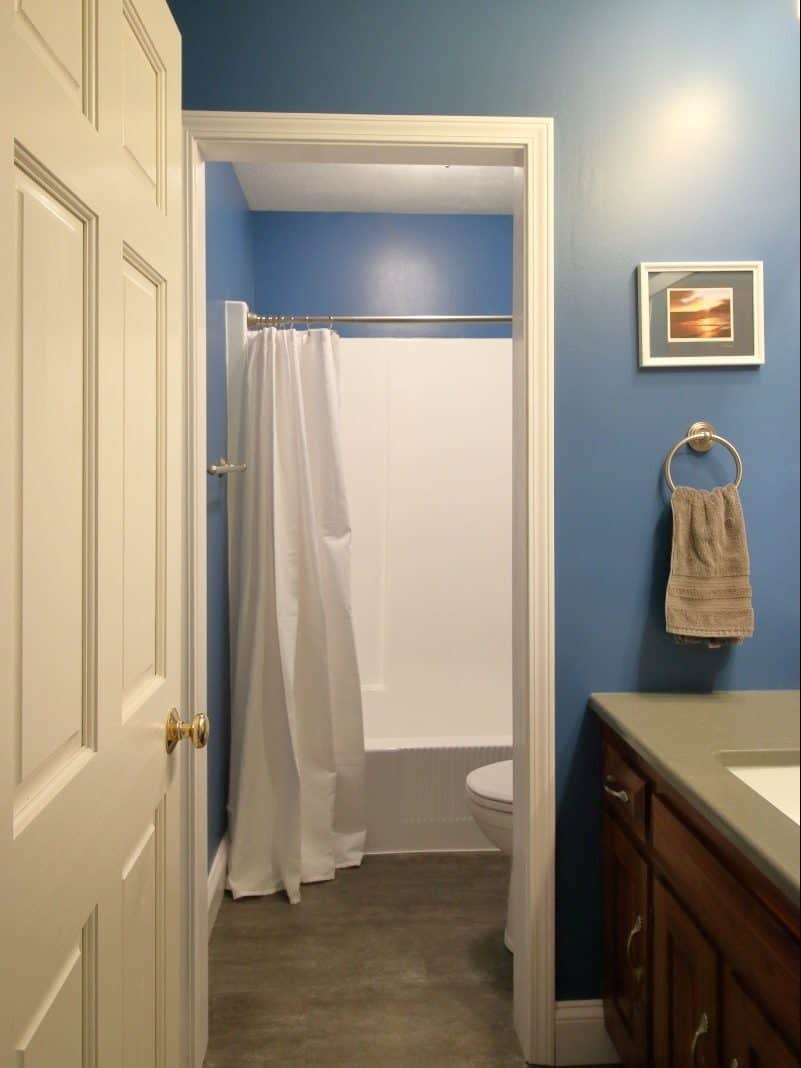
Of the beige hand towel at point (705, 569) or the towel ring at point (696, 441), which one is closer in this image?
the beige hand towel at point (705, 569)

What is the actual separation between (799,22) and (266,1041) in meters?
2.21

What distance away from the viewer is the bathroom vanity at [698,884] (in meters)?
1.04

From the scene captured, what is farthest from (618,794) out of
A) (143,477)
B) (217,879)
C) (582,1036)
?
(217,879)

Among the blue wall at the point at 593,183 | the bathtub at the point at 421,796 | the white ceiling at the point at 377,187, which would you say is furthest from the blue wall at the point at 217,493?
the blue wall at the point at 593,183

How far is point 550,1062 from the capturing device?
6.30 ft

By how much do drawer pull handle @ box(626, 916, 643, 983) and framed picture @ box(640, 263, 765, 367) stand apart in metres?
1.19

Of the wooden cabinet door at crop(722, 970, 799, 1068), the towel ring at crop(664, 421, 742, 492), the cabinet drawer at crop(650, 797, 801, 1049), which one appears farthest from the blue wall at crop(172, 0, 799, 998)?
the wooden cabinet door at crop(722, 970, 799, 1068)

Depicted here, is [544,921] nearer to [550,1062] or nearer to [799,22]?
[550,1062]

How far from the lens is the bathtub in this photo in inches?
121

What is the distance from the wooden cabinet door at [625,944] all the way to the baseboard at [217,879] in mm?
1210

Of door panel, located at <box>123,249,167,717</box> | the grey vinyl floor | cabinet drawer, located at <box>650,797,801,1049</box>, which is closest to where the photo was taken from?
cabinet drawer, located at <box>650,797,801,1049</box>

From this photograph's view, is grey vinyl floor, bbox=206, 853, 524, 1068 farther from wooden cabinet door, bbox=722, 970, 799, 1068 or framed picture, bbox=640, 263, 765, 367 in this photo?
framed picture, bbox=640, 263, 765, 367

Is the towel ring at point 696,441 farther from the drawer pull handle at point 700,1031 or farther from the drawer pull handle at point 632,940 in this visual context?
the drawer pull handle at point 700,1031

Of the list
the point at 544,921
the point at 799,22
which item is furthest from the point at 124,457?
the point at 544,921
